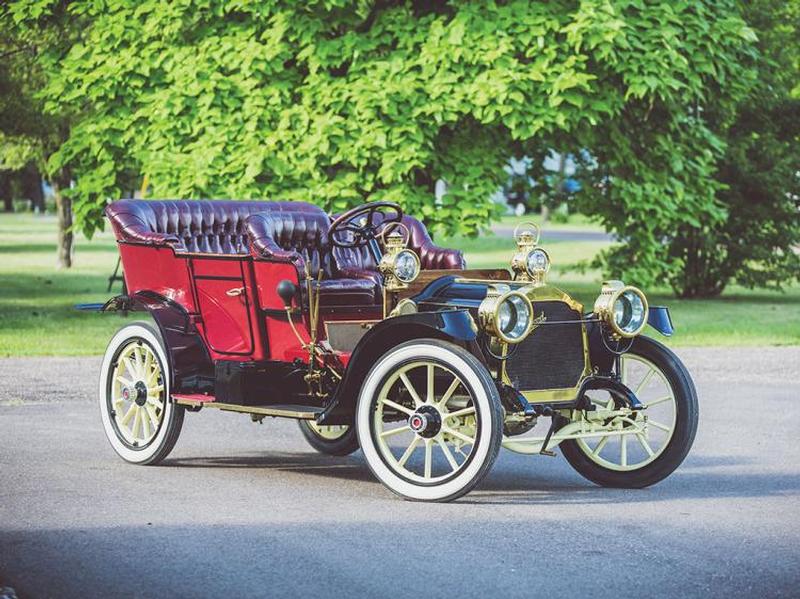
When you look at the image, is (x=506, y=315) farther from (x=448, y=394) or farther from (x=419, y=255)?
(x=419, y=255)

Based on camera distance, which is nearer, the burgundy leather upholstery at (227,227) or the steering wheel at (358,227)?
the steering wheel at (358,227)

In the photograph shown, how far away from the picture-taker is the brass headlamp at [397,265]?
792 centimetres

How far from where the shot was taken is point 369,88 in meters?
16.7

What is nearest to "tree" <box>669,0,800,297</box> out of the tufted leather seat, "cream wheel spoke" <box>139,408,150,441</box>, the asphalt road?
the asphalt road

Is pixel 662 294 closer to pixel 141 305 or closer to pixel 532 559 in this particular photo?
pixel 141 305

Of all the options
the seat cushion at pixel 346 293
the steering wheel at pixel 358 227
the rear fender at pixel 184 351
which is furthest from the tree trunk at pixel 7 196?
the seat cushion at pixel 346 293

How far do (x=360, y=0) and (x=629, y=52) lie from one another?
10.3ft

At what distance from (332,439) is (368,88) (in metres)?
8.03

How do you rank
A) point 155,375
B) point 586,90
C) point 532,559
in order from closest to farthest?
point 532,559, point 155,375, point 586,90

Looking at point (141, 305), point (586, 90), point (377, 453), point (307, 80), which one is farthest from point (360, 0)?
point (377, 453)

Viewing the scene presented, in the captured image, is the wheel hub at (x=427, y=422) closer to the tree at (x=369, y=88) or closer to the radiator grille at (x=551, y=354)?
the radiator grille at (x=551, y=354)

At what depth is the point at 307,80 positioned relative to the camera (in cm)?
1725

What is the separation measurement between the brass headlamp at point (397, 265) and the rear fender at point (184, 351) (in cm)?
130

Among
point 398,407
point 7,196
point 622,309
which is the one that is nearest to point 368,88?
point 622,309
